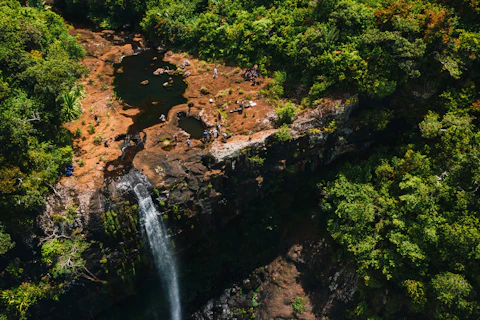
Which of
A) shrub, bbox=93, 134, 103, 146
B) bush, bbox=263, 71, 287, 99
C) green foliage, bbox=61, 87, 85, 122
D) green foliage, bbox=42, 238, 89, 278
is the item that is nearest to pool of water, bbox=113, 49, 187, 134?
shrub, bbox=93, 134, 103, 146

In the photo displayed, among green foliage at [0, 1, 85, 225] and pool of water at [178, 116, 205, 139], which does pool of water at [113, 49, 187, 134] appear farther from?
green foliage at [0, 1, 85, 225]

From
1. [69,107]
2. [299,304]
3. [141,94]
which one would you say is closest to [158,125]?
[141,94]

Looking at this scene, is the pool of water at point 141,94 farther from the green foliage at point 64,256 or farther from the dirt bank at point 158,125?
the green foliage at point 64,256

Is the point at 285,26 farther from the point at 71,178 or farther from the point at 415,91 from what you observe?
the point at 71,178

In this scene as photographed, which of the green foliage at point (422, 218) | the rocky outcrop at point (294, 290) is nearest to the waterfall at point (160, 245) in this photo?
the rocky outcrop at point (294, 290)

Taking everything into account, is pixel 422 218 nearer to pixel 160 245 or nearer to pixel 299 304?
pixel 299 304

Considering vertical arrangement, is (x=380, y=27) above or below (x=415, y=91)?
above

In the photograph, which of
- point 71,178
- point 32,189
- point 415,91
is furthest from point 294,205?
point 32,189
